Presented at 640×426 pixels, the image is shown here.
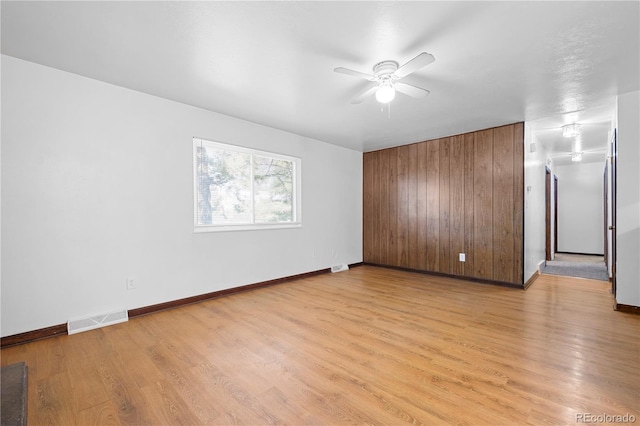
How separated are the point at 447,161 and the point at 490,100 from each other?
67.7 inches

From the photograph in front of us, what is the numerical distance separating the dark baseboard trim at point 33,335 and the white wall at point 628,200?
5896 mm

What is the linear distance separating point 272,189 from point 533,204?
4451mm

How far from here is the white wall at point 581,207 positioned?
7176 mm

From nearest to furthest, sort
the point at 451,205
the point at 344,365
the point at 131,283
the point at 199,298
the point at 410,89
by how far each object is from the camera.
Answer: the point at 344,365
the point at 410,89
the point at 131,283
the point at 199,298
the point at 451,205

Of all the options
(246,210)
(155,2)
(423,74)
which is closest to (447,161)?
(423,74)

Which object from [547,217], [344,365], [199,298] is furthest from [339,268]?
[547,217]

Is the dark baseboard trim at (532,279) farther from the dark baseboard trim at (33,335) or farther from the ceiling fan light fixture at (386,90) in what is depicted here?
the dark baseboard trim at (33,335)

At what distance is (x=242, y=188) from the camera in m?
4.17

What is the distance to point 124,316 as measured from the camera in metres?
2.98

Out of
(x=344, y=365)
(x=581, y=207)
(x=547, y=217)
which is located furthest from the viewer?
(x=581, y=207)

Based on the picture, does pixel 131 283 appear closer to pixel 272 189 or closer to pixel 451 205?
pixel 272 189

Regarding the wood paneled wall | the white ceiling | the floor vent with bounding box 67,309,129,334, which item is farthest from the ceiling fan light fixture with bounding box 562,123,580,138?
the floor vent with bounding box 67,309,129,334

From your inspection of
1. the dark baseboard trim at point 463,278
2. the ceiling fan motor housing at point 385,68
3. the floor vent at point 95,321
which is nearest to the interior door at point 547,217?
the dark baseboard trim at point 463,278

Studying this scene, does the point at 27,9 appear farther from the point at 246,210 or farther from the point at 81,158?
the point at 246,210
